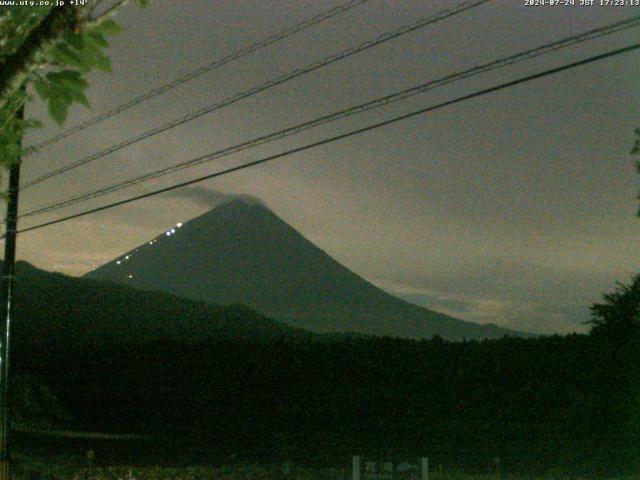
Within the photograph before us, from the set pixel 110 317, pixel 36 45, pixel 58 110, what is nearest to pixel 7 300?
pixel 58 110

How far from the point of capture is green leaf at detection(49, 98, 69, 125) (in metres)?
3.86

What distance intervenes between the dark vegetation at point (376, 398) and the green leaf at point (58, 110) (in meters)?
16.8

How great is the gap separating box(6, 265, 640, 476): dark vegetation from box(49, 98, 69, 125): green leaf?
1675 centimetres

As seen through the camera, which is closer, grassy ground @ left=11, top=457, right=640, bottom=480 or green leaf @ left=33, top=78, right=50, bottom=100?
green leaf @ left=33, top=78, right=50, bottom=100

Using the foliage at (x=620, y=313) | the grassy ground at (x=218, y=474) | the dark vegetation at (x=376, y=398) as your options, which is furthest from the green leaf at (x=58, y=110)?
the foliage at (x=620, y=313)

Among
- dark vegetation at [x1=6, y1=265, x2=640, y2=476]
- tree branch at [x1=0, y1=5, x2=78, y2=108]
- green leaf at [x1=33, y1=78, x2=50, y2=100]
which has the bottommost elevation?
dark vegetation at [x1=6, y1=265, x2=640, y2=476]

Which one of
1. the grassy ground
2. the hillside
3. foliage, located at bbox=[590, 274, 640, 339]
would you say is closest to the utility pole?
the grassy ground

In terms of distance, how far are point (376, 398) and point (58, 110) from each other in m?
26.2

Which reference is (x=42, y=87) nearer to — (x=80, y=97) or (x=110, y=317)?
(x=80, y=97)

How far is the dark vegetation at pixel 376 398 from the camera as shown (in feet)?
75.3

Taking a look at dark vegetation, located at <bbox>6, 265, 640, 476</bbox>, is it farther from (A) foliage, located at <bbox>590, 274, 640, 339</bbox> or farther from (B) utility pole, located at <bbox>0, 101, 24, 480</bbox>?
(B) utility pole, located at <bbox>0, 101, 24, 480</bbox>

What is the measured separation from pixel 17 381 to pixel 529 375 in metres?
21.1

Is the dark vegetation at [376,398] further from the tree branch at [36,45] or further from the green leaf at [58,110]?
the tree branch at [36,45]

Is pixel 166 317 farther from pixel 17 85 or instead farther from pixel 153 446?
pixel 17 85
